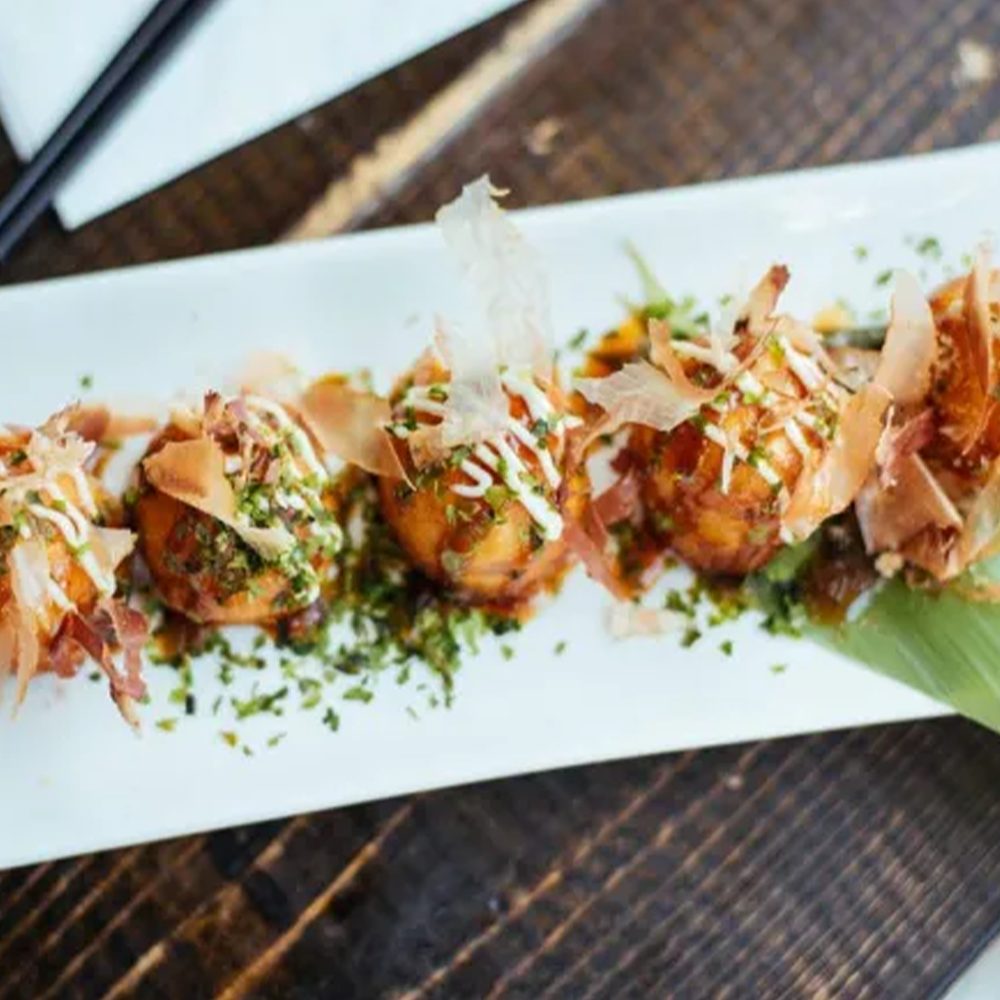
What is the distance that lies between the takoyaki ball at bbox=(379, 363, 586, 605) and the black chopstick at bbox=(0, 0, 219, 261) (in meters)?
0.63

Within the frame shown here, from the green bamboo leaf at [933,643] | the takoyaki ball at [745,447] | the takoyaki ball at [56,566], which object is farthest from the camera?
the green bamboo leaf at [933,643]

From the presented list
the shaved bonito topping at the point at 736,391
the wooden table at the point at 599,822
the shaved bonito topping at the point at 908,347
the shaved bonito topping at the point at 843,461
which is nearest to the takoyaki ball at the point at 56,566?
the wooden table at the point at 599,822

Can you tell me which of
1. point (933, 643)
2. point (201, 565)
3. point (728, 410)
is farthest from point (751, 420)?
point (201, 565)

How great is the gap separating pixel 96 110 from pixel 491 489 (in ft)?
2.80

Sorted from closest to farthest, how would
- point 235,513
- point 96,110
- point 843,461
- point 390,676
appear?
point 235,513, point 843,461, point 390,676, point 96,110

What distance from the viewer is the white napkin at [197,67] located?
94.5 inches

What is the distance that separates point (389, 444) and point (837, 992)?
3.58ft

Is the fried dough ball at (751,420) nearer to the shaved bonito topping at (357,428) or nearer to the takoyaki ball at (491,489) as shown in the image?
the takoyaki ball at (491,489)

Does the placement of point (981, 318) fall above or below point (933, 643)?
above

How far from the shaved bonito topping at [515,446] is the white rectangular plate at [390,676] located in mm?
200

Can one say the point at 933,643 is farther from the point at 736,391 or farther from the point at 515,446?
the point at 515,446

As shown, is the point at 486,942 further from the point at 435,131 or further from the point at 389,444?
the point at 435,131

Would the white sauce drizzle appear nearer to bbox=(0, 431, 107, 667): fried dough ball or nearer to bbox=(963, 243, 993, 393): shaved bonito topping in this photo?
bbox=(0, 431, 107, 667): fried dough ball

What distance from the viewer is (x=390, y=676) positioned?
2211 mm
